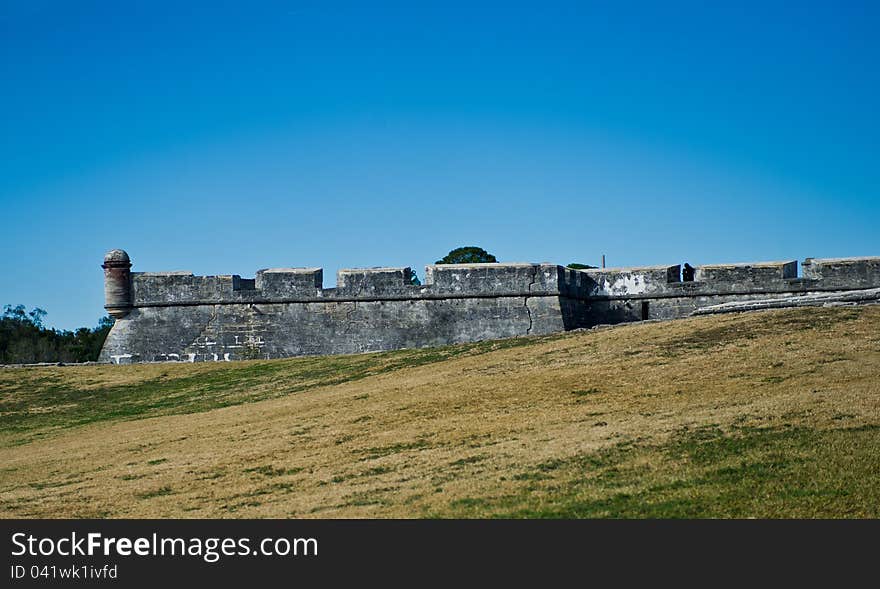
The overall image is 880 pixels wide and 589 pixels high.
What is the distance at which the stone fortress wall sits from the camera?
24.0 meters

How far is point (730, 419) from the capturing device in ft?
35.1

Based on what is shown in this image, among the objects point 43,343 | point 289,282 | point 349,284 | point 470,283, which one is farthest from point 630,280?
point 43,343

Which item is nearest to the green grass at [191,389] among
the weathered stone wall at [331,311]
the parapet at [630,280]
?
the weathered stone wall at [331,311]

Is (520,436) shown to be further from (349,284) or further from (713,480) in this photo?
(349,284)

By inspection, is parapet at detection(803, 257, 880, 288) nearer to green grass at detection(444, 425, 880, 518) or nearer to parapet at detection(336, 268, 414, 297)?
parapet at detection(336, 268, 414, 297)

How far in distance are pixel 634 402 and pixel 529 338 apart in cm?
821

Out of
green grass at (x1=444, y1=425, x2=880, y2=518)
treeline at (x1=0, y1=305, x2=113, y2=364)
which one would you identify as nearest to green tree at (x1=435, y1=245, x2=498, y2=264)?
treeline at (x1=0, y1=305, x2=113, y2=364)

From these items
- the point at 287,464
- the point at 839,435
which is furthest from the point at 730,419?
the point at 287,464

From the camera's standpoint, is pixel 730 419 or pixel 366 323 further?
pixel 366 323

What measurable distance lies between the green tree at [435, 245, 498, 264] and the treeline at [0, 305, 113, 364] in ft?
49.3

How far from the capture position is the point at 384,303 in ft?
81.1

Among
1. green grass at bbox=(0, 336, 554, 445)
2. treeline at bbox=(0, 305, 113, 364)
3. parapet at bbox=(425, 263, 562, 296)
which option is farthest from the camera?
treeline at bbox=(0, 305, 113, 364)
